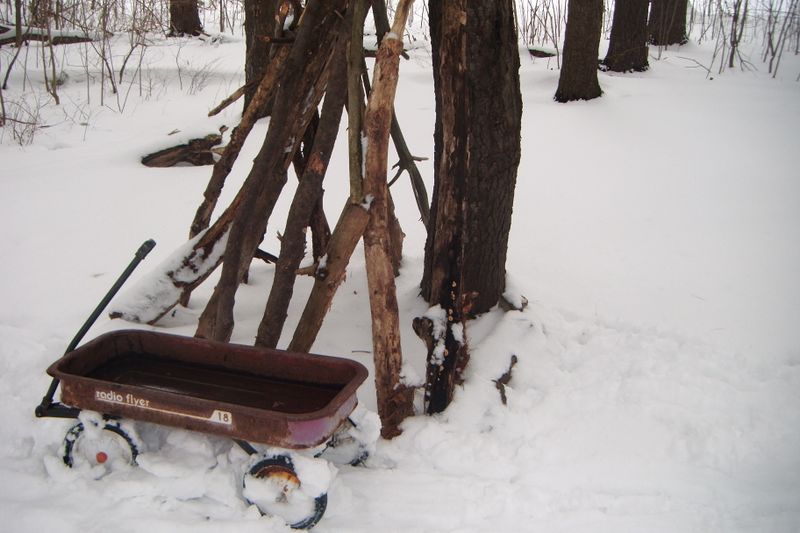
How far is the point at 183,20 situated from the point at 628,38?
6900mm

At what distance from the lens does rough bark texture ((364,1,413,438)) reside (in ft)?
8.04

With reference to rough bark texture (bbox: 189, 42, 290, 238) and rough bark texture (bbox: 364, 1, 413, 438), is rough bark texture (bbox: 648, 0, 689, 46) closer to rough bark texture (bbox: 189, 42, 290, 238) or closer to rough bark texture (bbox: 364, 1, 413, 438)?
rough bark texture (bbox: 189, 42, 290, 238)

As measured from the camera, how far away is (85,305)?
347 centimetres

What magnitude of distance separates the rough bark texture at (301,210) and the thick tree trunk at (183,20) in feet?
29.1

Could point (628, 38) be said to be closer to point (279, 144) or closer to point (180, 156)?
point (180, 156)

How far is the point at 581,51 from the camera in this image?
6.17m

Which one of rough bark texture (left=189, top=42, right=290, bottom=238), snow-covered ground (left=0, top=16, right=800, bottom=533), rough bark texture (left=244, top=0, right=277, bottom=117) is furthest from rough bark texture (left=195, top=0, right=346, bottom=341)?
rough bark texture (left=244, top=0, right=277, bottom=117)

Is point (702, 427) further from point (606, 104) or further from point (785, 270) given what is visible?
point (606, 104)

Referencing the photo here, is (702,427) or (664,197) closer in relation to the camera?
(702,427)

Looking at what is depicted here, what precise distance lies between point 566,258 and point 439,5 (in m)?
1.81

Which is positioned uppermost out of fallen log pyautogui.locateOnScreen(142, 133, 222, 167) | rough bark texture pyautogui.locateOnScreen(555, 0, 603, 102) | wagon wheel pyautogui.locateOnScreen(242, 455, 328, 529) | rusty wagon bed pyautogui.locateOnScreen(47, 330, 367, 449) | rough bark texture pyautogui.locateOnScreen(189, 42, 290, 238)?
rough bark texture pyautogui.locateOnScreen(555, 0, 603, 102)

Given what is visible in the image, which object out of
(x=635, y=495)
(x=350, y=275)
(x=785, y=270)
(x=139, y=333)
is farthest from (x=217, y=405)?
(x=785, y=270)

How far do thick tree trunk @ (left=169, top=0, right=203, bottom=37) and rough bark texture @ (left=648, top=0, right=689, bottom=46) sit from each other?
6.81m

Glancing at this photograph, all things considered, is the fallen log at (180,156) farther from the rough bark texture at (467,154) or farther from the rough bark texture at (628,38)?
the rough bark texture at (628,38)
